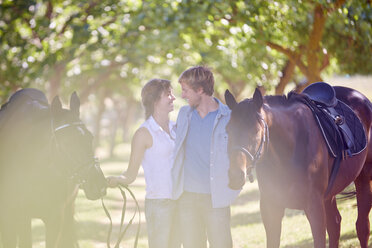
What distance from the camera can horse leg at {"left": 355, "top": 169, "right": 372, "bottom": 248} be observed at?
570cm

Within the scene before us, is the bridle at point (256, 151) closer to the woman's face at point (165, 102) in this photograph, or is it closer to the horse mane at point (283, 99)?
the horse mane at point (283, 99)

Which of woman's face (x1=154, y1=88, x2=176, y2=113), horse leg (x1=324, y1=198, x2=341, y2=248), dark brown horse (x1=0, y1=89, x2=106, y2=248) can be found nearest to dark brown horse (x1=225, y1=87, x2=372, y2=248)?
woman's face (x1=154, y1=88, x2=176, y2=113)

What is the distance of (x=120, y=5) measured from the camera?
12867 millimetres

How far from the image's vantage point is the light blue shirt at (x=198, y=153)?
13.0 ft

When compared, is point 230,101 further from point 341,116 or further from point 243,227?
point 243,227

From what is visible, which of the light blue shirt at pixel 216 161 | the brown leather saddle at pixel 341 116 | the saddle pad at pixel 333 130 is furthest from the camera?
the brown leather saddle at pixel 341 116

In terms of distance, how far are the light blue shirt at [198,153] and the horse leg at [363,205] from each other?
2.77 meters

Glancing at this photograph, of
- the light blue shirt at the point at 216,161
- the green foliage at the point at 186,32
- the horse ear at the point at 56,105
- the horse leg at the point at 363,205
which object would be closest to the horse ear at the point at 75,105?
the horse ear at the point at 56,105

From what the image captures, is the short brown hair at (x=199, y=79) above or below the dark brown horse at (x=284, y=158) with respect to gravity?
above

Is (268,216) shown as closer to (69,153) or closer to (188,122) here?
(188,122)

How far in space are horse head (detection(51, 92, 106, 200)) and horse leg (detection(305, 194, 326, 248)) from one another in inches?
78.2

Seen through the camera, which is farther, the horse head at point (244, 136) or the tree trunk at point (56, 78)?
the tree trunk at point (56, 78)

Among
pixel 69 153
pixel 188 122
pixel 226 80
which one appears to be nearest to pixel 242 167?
pixel 188 122

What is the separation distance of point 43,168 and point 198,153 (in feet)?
5.62
